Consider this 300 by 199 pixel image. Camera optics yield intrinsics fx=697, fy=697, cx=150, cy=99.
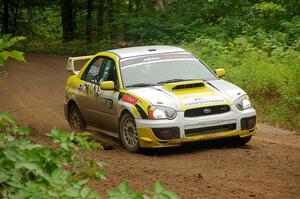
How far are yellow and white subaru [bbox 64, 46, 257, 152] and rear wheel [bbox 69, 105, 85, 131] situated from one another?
4.5 inches

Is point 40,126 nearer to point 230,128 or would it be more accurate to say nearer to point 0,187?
point 230,128

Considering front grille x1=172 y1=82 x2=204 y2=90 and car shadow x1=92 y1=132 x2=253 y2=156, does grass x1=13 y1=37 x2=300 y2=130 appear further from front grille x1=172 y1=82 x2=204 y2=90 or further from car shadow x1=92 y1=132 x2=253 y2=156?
front grille x1=172 y1=82 x2=204 y2=90

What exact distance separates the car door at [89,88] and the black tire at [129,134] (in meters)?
1.26

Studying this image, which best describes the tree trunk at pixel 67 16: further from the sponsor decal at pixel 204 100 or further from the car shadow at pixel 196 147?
the sponsor decal at pixel 204 100

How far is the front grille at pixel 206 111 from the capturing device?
10.5 m

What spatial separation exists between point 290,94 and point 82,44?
19.7 metres

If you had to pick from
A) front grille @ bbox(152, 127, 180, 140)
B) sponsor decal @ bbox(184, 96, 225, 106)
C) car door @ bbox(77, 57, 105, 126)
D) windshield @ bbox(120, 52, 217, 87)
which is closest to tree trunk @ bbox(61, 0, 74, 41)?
car door @ bbox(77, 57, 105, 126)

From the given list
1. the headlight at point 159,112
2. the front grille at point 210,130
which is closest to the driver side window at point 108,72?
the headlight at point 159,112

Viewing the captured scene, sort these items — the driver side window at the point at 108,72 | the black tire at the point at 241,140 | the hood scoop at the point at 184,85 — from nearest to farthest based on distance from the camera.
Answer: the hood scoop at the point at 184,85 < the black tire at the point at 241,140 < the driver side window at the point at 108,72

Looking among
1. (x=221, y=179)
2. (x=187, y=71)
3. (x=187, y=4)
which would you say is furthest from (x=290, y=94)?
(x=187, y=4)

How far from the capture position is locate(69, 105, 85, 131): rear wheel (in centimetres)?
1305

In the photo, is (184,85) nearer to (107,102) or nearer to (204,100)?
(204,100)

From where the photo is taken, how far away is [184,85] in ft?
36.0

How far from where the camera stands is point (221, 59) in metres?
18.6
